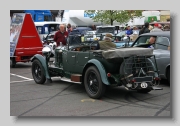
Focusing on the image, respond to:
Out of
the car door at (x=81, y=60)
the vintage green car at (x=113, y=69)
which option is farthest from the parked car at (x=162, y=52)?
the car door at (x=81, y=60)

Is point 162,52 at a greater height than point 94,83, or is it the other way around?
point 162,52

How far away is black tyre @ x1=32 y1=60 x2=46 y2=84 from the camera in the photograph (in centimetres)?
934

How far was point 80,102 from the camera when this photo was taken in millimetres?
7137

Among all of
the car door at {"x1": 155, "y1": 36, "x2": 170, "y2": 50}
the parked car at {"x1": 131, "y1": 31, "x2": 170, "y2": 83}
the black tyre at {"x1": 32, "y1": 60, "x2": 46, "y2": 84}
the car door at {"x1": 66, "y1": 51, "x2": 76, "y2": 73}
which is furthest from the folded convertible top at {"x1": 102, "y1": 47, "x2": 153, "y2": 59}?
the black tyre at {"x1": 32, "y1": 60, "x2": 46, "y2": 84}

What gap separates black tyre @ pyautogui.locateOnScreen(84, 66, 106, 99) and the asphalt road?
157mm

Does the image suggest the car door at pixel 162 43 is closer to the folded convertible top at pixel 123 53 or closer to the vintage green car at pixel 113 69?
the vintage green car at pixel 113 69

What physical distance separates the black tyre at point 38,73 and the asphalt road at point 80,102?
0.27 metres

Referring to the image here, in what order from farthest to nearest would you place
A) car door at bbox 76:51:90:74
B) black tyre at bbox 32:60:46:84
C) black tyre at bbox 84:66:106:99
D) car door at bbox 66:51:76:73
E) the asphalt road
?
black tyre at bbox 32:60:46:84 → car door at bbox 66:51:76:73 → car door at bbox 76:51:90:74 → black tyre at bbox 84:66:106:99 → the asphalt road

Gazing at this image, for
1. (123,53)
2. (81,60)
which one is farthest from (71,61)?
(123,53)

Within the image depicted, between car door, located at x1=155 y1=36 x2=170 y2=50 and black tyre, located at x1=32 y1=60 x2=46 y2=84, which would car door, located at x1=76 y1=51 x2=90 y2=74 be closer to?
black tyre, located at x1=32 y1=60 x2=46 y2=84

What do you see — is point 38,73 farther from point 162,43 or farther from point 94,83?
point 162,43

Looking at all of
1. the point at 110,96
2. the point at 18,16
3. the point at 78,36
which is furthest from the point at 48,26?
the point at 110,96

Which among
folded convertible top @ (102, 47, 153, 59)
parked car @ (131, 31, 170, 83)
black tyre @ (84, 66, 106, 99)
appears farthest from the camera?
parked car @ (131, 31, 170, 83)

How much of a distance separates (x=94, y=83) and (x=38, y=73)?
2.84 meters
